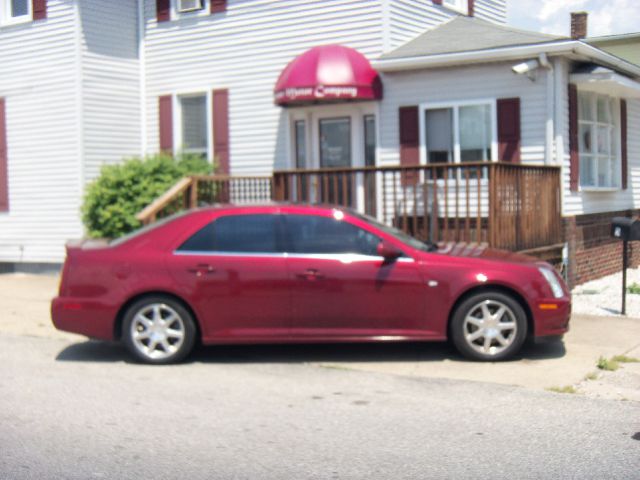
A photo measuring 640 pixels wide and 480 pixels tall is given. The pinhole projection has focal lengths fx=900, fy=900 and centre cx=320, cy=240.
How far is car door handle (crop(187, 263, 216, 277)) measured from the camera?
27.7 ft

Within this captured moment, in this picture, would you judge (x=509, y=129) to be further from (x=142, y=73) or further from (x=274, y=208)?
(x=142, y=73)

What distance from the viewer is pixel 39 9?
16.8m

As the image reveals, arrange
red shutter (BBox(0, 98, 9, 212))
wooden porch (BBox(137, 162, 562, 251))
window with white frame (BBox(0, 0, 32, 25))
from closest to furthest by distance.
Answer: wooden porch (BBox(137, 162, 562, 251)) < window with white frame (BBox(0, 0, 32, 25)) < red shutter (BBox(0, 98, 9, 212))

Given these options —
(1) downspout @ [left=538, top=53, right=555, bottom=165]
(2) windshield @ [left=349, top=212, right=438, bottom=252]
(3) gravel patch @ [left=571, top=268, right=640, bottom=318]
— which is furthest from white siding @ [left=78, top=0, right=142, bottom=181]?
(2) windshield @ [left=349, top=212, right=438, bottom=252]

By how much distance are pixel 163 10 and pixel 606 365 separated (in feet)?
38.9

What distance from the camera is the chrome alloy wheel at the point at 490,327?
8.38 m

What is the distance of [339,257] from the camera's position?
27.8ft

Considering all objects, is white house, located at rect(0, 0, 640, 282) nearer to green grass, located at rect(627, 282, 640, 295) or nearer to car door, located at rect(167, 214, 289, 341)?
green grass, located at rect(627, 282, 640, 295)

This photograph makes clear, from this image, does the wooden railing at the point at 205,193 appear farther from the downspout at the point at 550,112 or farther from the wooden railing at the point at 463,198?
the downspout at the point at 550,112

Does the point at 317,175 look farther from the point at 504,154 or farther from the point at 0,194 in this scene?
the point at 0,194

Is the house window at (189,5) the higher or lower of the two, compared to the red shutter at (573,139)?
higher

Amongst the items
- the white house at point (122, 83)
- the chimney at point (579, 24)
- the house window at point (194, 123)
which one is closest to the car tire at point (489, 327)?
the white house at point (122, 83)

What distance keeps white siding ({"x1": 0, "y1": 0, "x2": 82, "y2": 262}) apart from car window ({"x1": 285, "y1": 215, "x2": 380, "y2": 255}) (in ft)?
29.3

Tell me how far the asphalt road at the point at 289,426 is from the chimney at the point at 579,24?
21233mm
